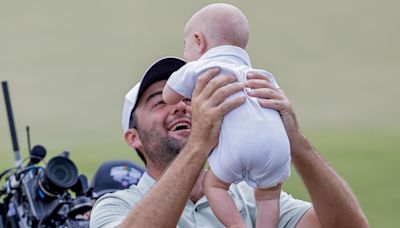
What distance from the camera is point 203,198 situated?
381cm

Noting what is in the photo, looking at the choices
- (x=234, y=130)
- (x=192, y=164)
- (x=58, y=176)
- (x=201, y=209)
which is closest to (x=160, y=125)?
(x=201, y=209)

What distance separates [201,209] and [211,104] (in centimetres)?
54

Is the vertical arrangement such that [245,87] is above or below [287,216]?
above

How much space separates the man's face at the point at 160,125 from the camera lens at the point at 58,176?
1.87 metres

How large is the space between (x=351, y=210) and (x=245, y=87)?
58 centimetres

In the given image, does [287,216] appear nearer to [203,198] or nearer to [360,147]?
[203,198]

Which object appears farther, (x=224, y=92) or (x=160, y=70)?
(x=160, y=70)

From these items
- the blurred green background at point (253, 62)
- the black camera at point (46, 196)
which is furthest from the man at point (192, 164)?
the blurred green background at point (253, 62)

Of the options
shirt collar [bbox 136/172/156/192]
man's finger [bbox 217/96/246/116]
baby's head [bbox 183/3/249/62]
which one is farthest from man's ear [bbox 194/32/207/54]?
shirt collar [bbox 136/172/156/192]

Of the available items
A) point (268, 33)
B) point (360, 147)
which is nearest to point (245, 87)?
point (360, 147)

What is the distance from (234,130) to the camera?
3.26m

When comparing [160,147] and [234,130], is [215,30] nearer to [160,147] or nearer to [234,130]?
[234,130]

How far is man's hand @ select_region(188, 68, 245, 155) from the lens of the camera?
10.9ft

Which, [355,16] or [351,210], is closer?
[351,210]
